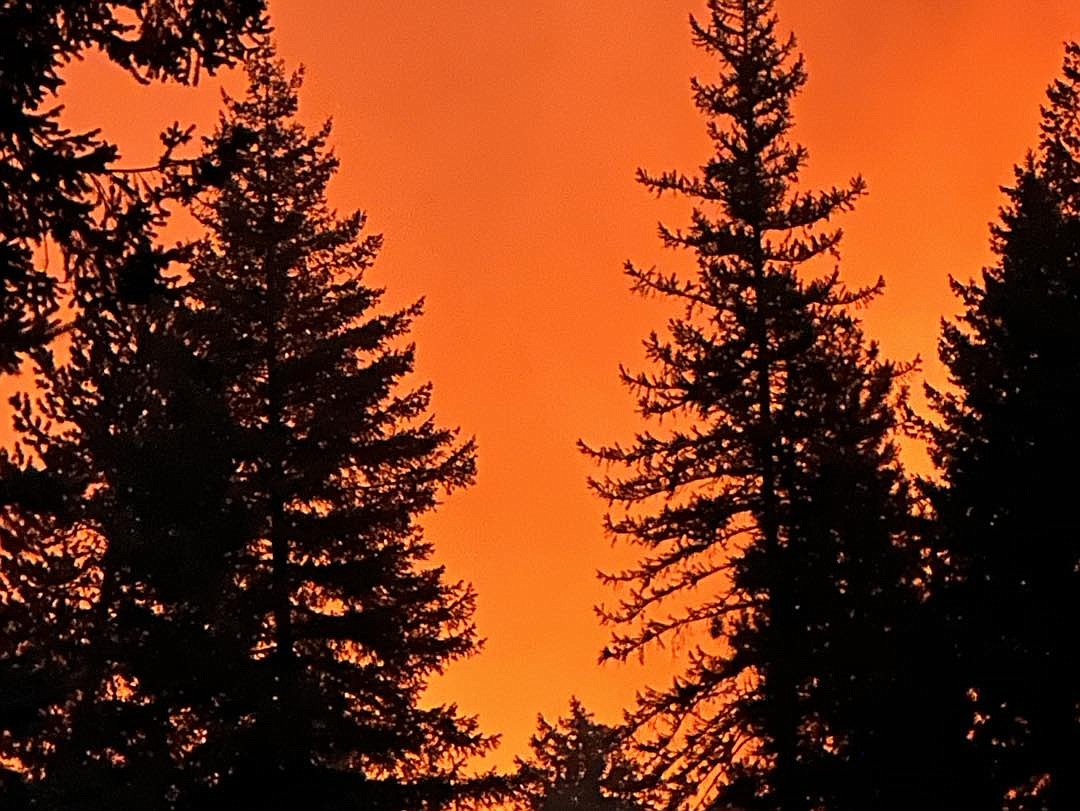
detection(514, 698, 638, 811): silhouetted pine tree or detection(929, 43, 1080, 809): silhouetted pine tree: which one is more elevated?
detection(514, 698, 638, 811): silhouetted pine tree

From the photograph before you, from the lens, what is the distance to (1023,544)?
1716 centimetres

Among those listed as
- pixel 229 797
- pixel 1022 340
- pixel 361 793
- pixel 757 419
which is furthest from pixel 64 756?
pixel 1022 340

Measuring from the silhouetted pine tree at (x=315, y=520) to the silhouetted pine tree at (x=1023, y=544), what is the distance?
8.72 metres

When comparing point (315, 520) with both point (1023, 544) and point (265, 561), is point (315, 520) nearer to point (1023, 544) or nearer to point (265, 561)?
point (265, 561)

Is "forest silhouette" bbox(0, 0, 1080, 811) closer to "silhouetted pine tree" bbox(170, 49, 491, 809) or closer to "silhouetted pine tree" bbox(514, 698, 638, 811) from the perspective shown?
"silhouetted pine tree" bbox(170, 49, 491, 809)

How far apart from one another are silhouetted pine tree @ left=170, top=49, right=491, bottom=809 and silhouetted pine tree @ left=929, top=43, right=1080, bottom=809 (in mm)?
8718

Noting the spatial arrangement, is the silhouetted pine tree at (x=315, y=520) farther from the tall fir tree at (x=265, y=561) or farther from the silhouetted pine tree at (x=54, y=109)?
the silhouetted pine tree at (x=54, y=109)

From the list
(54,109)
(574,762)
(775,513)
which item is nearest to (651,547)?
(775,513)

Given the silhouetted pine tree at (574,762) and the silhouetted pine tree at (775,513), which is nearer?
the silhouetted pine tree at (775,513)

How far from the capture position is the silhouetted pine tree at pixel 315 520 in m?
18.9

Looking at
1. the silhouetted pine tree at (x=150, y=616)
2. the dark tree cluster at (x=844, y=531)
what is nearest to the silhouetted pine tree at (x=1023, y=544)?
the dark tree cluster at (x=844, y=531)

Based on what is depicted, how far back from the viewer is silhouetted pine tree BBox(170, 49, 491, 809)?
18.9 meters

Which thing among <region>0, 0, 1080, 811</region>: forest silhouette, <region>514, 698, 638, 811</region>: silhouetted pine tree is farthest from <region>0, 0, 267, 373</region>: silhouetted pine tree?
<region>514, 698, 638, 811</region>: silhouetted pine tree

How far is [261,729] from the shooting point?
1844 cm
